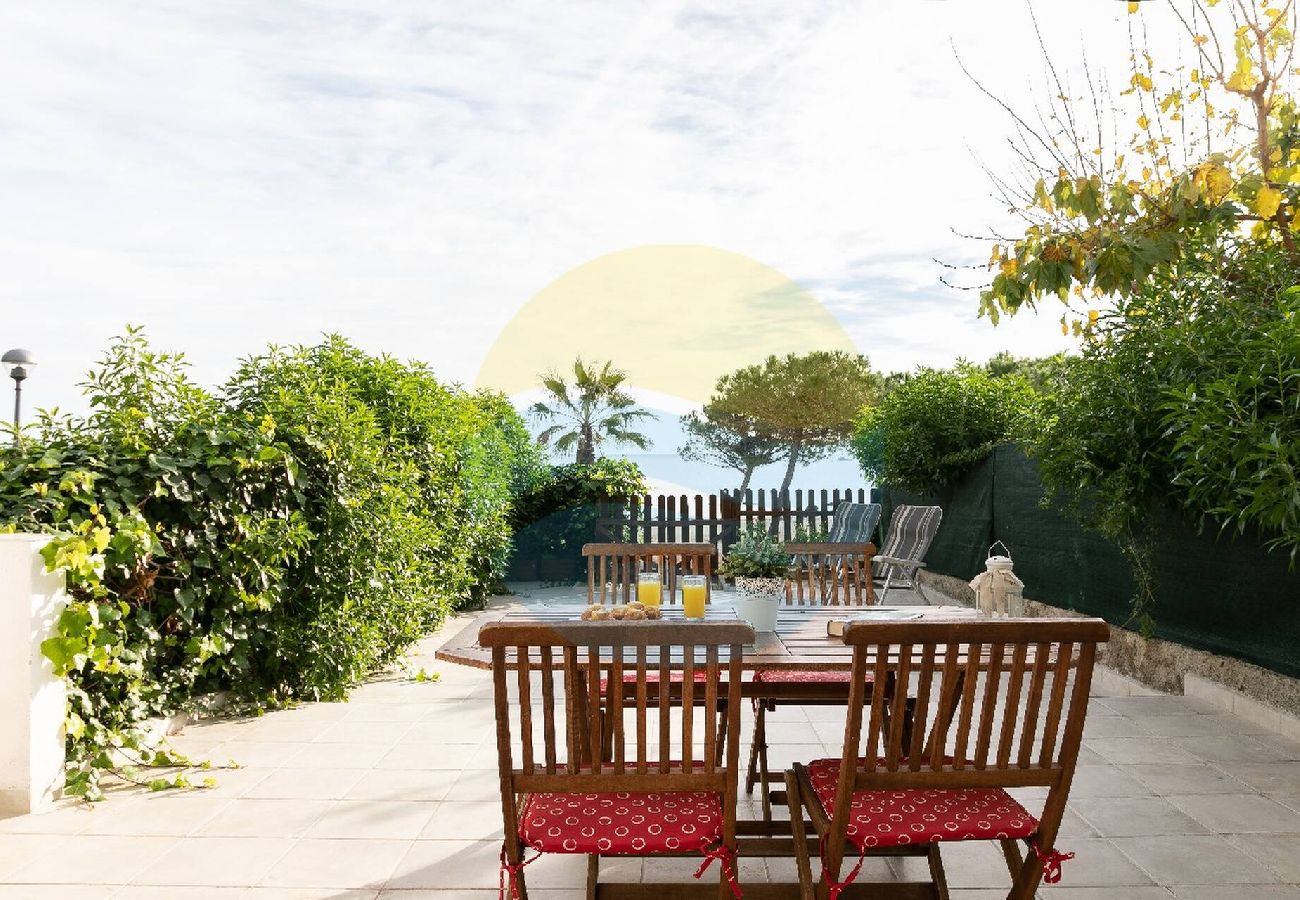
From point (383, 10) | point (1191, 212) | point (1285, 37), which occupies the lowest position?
point (1191, 212)

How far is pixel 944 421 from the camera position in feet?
30.2

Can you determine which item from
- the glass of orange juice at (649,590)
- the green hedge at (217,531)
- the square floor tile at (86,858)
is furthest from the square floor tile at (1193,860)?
the green hedge at (217,531)

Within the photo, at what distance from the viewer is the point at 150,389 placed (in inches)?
164

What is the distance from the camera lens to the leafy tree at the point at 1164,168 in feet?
12.8

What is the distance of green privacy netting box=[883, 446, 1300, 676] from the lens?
456 cm

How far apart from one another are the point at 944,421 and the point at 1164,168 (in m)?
4.68

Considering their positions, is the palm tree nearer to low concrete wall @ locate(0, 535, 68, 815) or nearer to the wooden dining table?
the wooden dining table

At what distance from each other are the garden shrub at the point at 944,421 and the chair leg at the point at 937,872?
6.55m

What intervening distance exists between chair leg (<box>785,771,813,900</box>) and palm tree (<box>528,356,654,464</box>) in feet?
68.7

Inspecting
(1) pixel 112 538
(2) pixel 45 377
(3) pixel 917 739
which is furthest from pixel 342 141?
(3) pixel 917 739

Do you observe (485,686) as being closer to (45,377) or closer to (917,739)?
(917,739)

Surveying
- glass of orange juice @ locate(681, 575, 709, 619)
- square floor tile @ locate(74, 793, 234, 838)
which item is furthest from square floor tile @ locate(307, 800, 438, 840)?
glass of orange juice @ locate(681, 575, 709, 619)

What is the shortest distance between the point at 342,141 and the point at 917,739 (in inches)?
451

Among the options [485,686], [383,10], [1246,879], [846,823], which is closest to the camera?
[846,823]
